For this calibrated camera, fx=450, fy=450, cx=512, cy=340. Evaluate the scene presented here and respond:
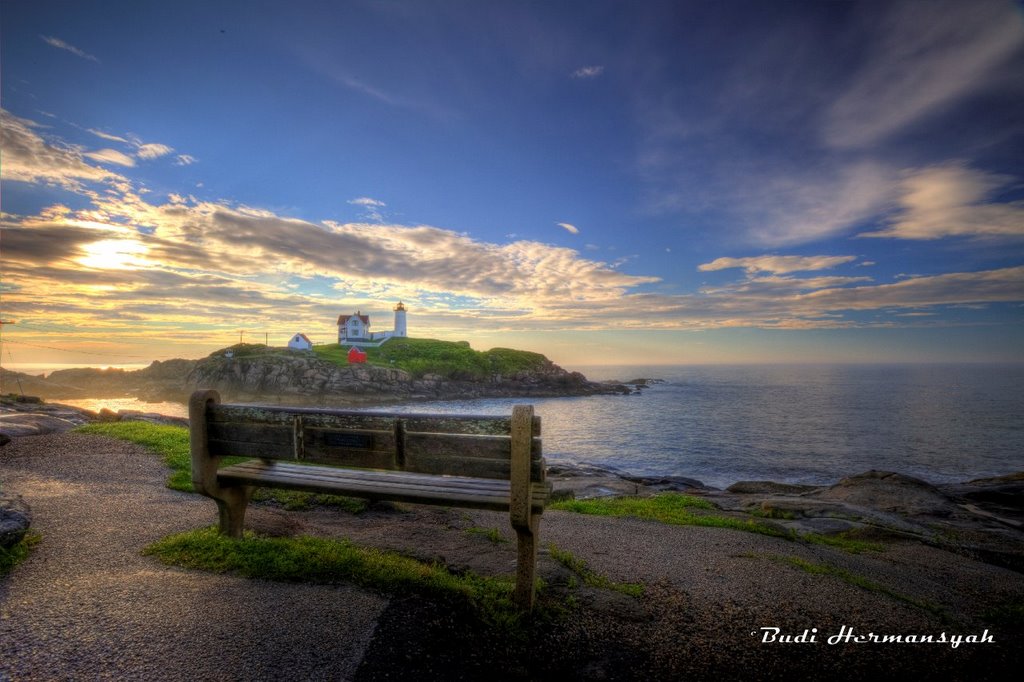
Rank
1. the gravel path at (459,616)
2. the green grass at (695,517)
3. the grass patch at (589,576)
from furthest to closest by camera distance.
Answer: the green grass at (695,517)
the grass patch at (589,576)
the gravel path at (459,616)

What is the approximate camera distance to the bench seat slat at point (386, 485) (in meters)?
4.01

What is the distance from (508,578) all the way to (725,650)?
2131mm

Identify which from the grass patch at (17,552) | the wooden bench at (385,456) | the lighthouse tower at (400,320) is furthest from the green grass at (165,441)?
the lighthouse tower at (400,320)

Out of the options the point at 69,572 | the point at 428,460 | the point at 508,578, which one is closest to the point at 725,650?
the point at 508,578

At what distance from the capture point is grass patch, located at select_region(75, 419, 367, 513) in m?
7.79

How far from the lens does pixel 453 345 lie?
9738cm

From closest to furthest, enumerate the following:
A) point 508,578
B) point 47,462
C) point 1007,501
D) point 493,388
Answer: point 508,578, point 47,462, point 1007,501, point 493,388

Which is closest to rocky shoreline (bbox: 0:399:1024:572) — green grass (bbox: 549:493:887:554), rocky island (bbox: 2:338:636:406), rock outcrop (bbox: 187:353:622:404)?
green grass (bbox: 549:493:887:554)

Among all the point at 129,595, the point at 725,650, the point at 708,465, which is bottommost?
the point at 708,465

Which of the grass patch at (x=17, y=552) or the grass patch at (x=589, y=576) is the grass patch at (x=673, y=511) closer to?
the grass patch at (x=589, y=576)

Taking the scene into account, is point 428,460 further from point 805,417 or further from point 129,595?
point 805,417

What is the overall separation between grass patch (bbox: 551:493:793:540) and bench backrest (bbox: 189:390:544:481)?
19.0 feet

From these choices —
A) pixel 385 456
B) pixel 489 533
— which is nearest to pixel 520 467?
pixel 385 456

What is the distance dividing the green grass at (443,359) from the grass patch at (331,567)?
211ft
